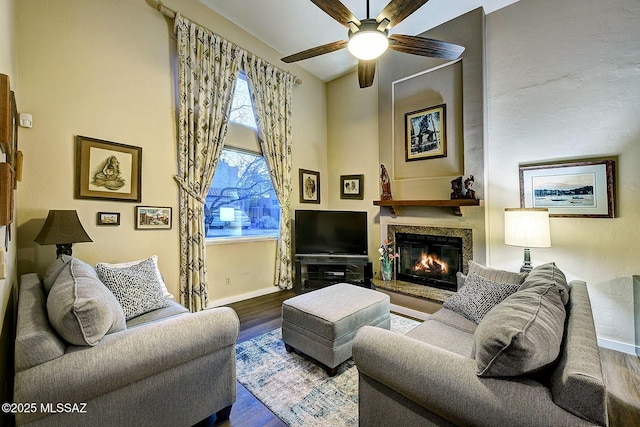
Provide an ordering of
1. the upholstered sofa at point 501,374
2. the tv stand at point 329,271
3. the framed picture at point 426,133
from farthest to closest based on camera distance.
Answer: the tv stand at point 329,271, the framed picture at point 426,133, the upholstered sofa at point 501,374

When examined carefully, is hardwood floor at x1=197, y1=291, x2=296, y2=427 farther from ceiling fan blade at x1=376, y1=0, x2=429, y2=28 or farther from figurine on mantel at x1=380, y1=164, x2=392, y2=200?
ceiling fan blade at x1=376, y1=0, x2=429, y2=28

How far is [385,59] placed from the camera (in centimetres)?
421

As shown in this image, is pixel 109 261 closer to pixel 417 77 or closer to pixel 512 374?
pixel 512 374

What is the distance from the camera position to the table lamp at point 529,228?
252cm

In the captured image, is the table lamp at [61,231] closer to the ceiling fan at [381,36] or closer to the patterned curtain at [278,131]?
the patterned curtain at [278,131]

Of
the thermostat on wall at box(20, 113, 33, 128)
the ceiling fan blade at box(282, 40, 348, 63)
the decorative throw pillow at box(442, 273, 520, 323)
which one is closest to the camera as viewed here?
the decorative throw pillow at box(442, 273, 520, 323)

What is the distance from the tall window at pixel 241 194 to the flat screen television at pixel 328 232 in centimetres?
47

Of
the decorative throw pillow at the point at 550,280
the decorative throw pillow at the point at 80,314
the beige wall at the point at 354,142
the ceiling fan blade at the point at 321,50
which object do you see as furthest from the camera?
the beige wall at the point at 354,142

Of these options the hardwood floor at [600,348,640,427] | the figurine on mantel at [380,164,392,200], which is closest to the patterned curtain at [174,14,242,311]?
the figurine on mantel at [380,164,392,200]

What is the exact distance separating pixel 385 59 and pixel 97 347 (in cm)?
480

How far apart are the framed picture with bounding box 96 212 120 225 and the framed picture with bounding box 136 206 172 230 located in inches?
7.2

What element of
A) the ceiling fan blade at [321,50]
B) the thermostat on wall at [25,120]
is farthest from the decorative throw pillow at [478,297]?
the thermostat on wall at [25,120]

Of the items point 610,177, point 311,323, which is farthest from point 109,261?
point 610,177

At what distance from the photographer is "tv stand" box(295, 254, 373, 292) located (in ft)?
13.3
